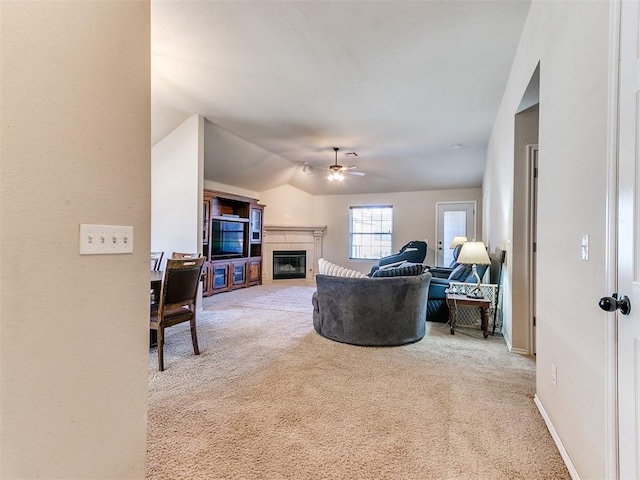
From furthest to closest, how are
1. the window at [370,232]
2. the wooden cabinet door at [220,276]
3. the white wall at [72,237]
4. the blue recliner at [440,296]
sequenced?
the window at [370,232] → the wooden cabinet door at [220,276] → the blue recliner at [440,296] → the white wall at [72,237]

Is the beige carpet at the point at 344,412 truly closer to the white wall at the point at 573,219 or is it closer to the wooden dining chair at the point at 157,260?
the white wall at the point at 573,219

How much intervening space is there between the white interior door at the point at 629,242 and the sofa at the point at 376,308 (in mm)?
2141

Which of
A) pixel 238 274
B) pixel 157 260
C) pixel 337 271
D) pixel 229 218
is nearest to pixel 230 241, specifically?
pixel 229 218

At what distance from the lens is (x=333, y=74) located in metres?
3.40

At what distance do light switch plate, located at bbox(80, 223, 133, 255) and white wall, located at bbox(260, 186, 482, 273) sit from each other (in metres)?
6.97

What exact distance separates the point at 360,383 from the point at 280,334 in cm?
147

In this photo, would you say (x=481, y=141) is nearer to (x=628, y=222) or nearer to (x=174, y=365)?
(x=628, y=222)

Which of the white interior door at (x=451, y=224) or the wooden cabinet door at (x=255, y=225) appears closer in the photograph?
the wooden cabinet door at (x=255, y=225)

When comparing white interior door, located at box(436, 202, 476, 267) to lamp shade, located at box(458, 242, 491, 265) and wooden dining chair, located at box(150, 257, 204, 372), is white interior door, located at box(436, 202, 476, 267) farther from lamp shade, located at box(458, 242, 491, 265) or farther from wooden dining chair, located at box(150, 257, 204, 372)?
wooden dining chair, located at box(150, 257, 204, 372)

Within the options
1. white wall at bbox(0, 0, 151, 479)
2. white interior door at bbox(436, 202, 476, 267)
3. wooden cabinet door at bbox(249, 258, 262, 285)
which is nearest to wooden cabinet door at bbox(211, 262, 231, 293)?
wooden cabinet door at bbox(249, 258, 262, 285)

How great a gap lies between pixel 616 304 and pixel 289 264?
7788 millimetres

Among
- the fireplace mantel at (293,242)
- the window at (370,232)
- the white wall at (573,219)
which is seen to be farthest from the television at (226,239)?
the white wall at (573,219)

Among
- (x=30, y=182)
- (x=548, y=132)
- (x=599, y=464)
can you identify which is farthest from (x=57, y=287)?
(x=548, y=132)

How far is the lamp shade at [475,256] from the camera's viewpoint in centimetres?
364
